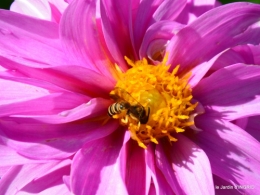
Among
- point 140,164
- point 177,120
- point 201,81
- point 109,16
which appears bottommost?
point 140,164

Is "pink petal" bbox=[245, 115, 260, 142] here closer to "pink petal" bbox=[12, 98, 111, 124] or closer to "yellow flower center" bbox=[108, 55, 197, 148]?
"yellow flower center" bbox=[108, 55, 197, 148]

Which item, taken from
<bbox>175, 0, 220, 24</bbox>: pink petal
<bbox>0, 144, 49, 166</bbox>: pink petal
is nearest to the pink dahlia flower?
<bbox>0, 144, 49, 166</bbox>: pink petal

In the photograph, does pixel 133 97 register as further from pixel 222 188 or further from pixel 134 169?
pixel 222 188

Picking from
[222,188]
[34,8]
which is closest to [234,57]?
[222,188]

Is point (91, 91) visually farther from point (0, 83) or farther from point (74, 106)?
point (0, 83)

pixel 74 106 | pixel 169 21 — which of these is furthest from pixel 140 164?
pixel 169 21

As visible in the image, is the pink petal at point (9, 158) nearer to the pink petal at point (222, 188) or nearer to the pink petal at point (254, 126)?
the pink petal at point (222, 188)

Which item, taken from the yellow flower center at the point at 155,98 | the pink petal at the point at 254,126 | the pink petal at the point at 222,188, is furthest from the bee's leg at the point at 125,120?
the pink petal at the point at 254,126

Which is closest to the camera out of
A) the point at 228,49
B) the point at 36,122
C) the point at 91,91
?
the point at 36,122
